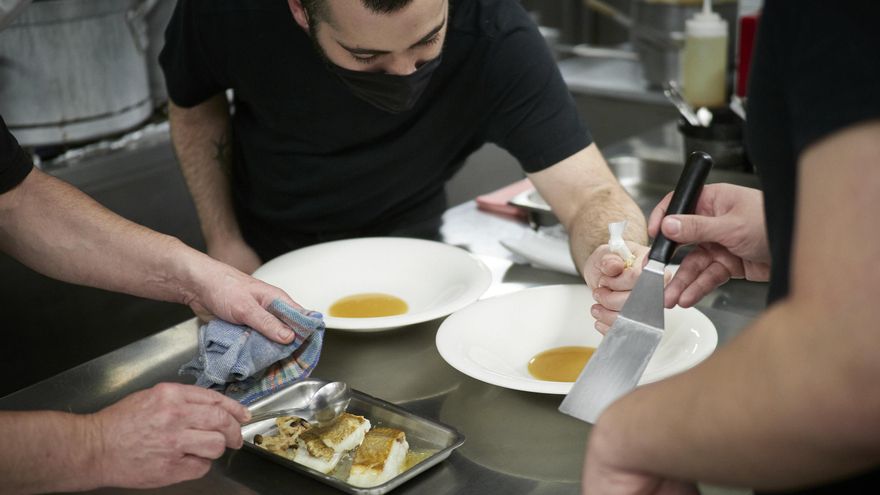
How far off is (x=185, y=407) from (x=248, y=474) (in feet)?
0.42

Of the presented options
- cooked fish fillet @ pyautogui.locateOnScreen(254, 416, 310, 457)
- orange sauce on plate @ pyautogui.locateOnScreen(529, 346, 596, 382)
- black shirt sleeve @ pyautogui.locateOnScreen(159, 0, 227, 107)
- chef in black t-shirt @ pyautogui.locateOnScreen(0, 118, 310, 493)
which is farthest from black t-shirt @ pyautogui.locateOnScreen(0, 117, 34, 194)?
orange sauce on plate @ pyautogui.locateOnScreen(529, 346, 596, 382)

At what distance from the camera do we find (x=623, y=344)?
3.89 feet

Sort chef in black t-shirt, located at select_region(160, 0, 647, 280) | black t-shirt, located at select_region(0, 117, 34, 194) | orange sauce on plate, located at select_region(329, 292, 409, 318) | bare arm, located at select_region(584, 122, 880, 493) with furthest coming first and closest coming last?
chef in black t-shirt, located at select_region(160, 0, 647, 280), orange sauce on plate, located at select_region(329, 292, 409, 318), black t-shirt, located at select_region(0, 117, 34, 194), bare arm, located at select_region(584, 122, 880, 493)

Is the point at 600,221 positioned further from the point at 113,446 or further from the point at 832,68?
the point at 832,68

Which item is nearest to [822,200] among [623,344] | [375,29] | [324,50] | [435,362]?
[623,344]

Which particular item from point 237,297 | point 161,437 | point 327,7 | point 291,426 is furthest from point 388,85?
A: point 161,437

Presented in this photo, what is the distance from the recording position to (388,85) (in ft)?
5.77

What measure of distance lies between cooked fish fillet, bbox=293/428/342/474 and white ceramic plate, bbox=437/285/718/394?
236 mm

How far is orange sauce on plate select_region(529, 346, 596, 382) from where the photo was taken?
143 centimetres

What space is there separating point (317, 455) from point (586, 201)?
912 mm

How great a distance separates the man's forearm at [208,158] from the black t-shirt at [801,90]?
65.0 inches

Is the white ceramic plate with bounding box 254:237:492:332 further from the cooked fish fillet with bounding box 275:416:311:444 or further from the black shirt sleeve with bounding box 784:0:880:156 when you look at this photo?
the black shirt sleeve with bounding box 784:0:880:156

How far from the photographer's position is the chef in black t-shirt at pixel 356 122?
182 cm

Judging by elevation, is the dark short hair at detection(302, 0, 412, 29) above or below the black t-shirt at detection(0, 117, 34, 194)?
above
